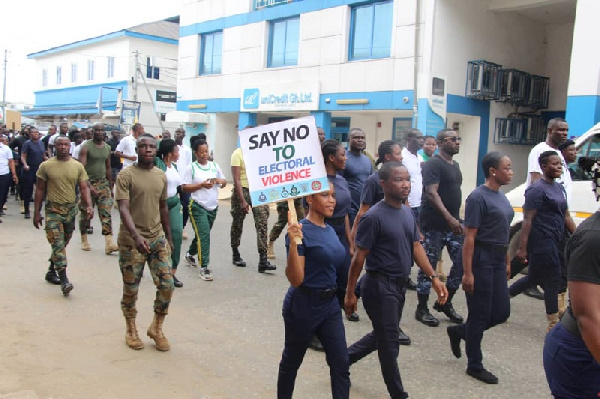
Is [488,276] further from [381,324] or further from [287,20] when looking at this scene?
[287,20]

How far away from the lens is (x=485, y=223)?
15.3 ft

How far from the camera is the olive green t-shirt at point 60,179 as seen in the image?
6.51 meters

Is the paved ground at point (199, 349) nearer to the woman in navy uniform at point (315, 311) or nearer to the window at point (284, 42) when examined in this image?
the woman in navy uniform at point (315, 311)

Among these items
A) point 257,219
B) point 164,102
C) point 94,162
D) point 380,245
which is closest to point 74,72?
point 164,102

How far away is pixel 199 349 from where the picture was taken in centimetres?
494

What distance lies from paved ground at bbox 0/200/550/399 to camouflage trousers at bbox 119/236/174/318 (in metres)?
0.38

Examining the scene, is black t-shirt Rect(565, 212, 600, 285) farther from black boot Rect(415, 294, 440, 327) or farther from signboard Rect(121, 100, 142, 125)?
signboard Rect(121, 100, 142, 125)

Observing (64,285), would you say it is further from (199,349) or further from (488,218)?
(488,218)

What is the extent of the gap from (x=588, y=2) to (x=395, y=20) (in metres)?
5.87

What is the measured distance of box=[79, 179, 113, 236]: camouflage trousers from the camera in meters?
8.55

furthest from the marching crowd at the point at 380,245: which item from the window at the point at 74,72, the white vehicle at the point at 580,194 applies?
the window at the point at 74,72

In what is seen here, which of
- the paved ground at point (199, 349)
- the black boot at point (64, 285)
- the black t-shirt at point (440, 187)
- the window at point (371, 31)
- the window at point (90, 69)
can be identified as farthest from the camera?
the window at point (90, 69)

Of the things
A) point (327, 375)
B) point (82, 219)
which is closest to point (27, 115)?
point (82, 219)

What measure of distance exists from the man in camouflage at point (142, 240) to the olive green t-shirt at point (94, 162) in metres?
4.07
